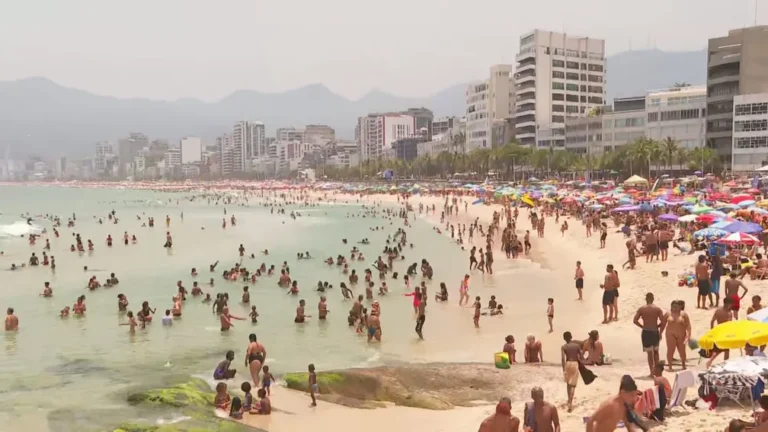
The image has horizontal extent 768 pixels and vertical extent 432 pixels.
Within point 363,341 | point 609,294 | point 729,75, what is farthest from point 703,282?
point 729,75

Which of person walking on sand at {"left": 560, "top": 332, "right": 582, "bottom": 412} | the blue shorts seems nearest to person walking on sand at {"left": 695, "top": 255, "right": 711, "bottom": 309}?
the blue shorts

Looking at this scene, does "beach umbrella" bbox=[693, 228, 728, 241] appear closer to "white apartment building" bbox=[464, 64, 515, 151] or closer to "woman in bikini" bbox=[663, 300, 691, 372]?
"woman in bikini" bbox=[663, 300, 691, 372]

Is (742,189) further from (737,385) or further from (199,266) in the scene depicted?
(737,385)

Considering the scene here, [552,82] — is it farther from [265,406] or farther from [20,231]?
[265,406]

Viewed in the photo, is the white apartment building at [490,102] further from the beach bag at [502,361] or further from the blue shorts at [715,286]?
the beach bag at [502,361]

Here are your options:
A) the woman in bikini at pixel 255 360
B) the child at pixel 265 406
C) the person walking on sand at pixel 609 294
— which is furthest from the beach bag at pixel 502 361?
the woman in bikini at pixel 255 360
